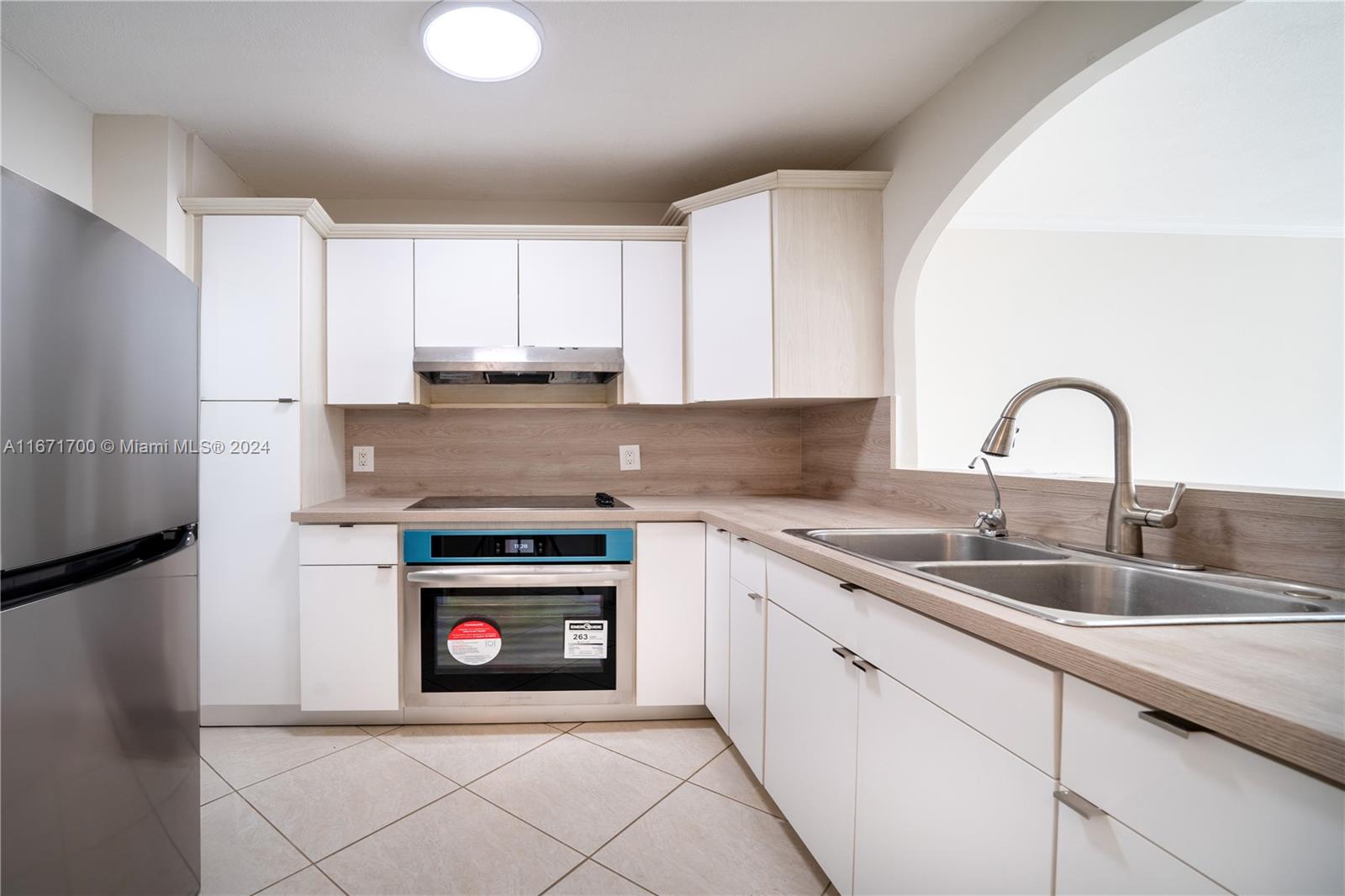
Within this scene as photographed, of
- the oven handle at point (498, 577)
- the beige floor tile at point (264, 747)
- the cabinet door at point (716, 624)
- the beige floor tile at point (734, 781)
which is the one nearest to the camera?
the beige floor tile at point (734, 781)

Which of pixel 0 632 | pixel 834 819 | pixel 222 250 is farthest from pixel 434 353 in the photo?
pixel 834 819

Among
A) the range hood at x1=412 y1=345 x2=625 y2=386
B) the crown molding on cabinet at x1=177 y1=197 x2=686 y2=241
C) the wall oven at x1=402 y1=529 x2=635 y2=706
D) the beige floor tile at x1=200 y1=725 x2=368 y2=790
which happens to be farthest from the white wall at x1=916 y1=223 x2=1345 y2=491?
the beige floor tile at x1=200 y1=725 x2=368 y2=790

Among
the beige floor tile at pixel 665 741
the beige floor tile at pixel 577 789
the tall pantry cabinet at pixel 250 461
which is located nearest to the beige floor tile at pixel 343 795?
the beige floor tile at pixel 577 789

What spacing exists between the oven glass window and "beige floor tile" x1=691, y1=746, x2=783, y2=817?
508mm

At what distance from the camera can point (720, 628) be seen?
2107 mm

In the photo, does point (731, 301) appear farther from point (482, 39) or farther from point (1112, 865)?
point (1112, 865)

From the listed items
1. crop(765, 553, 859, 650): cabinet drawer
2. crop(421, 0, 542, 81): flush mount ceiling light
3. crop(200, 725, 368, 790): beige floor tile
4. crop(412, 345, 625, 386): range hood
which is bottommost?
crop(200, 725, 368, 790): beige floor tile

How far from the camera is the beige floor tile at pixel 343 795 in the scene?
5.36 feet

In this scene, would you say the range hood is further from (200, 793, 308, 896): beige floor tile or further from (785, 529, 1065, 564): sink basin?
(200, 793, 308, 896): beige floor tile

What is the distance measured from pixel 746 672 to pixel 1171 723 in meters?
1.36

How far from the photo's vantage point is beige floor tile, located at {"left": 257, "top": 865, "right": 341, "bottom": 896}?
4.62 feet

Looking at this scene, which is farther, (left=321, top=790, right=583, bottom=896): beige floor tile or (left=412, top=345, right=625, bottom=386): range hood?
(left=412, top=345, right=625, bottom=386): range hood

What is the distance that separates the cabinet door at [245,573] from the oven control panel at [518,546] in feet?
1.69

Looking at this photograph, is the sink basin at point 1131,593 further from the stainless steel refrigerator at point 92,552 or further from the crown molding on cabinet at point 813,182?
the crown molding on cabinet at point 813,182
